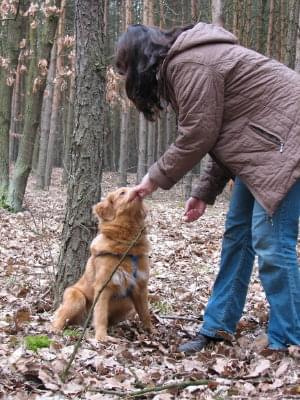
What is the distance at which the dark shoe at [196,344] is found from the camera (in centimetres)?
437

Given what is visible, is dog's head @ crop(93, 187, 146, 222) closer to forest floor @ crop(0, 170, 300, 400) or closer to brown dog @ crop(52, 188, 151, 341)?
brown dog @ crop(52, 188, 151, 341)

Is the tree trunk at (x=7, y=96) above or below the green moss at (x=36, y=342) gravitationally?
above

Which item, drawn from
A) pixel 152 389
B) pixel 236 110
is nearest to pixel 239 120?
pixel 236 110

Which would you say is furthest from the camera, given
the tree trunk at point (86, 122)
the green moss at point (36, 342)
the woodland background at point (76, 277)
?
the tree trunk at point (86, 122)

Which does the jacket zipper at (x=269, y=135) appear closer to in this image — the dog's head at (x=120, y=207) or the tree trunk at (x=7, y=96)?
the dog's head at (x=120, y=207)

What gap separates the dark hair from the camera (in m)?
3.76

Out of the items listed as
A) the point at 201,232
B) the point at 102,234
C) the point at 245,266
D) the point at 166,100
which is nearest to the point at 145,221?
the point at 102,234

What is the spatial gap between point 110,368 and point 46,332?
1349mm

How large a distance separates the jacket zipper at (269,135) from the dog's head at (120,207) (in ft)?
5.02

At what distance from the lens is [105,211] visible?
5.13 metres

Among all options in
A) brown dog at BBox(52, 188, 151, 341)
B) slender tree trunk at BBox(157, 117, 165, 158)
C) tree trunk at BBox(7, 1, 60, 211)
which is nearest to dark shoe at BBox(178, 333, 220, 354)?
brown dog at BBox(52, 188, 151, 341)

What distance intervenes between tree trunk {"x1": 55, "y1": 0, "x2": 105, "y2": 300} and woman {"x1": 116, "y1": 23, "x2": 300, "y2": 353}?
5.61 ft

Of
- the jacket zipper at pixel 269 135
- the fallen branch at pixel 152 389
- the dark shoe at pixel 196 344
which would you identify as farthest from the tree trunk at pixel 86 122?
the fallen branch at pixel 152 389

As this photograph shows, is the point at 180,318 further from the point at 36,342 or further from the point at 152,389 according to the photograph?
the point at 152,389
